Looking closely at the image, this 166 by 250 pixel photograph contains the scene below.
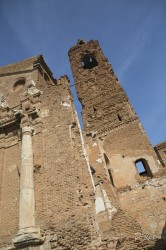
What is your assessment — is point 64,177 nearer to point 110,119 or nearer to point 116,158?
point 116,158

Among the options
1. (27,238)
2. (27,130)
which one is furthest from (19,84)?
(27,238)

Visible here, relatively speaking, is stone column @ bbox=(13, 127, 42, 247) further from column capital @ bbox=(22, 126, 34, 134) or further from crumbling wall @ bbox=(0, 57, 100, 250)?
crumbling wall @ bbox=(0, 57, 100, 250)

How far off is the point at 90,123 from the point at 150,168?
5861mm

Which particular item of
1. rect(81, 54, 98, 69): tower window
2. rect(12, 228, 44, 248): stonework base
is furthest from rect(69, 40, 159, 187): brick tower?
rect(12, 228, 44, 248): stonework base

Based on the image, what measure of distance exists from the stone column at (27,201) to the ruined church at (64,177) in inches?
0.9

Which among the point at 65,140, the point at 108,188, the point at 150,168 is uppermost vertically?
the point at 150,168

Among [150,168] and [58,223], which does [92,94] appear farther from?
[58,223]

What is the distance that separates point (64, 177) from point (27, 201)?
3.81 feet

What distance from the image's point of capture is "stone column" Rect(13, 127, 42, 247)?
5317 millimetres

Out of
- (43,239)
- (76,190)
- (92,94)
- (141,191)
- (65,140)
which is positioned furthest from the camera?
(92,94)

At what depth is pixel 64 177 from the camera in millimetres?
6492

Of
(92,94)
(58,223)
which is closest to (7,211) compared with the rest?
(58,223)

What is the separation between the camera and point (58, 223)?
5688mm

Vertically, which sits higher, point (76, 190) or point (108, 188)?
point (108, 188)
